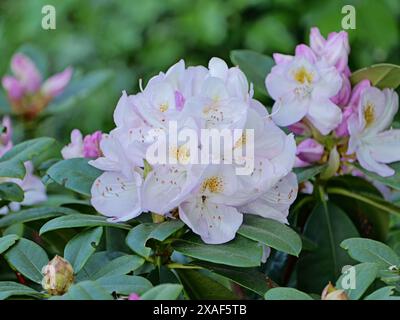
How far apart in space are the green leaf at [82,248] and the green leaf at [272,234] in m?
0.16

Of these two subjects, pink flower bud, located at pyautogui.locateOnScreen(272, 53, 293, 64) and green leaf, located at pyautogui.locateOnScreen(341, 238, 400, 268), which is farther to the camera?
pink flower bud, located at pyautogui.locateOnScreen(272, 53, 293, 64)

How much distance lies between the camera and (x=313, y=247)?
113cm

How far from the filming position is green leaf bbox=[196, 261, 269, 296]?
3.12ft

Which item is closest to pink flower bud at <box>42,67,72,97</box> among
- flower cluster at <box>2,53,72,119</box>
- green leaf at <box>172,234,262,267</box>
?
flower cluster at <box>2,53,72,119</box>

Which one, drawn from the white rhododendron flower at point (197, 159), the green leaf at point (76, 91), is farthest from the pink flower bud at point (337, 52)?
the green leaf at point (76, 91)

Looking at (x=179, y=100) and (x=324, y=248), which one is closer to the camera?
(x=179, y=100)

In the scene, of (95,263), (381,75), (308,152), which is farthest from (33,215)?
(381,75)

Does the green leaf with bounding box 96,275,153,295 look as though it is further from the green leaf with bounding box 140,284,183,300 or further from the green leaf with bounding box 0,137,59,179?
the green leaf with bounding box 0,137,59,179

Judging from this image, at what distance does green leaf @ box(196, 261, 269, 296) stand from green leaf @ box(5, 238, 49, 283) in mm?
174

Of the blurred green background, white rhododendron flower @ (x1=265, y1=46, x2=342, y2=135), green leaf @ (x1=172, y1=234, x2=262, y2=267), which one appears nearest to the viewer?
green leaf @ (x1=172, y1=234, x2=262, y2=267)

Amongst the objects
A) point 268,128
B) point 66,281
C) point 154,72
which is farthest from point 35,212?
point 154,72

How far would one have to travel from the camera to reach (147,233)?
0.93 metres

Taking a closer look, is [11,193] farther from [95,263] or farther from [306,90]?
[306,90]

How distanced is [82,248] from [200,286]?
0.14 m
